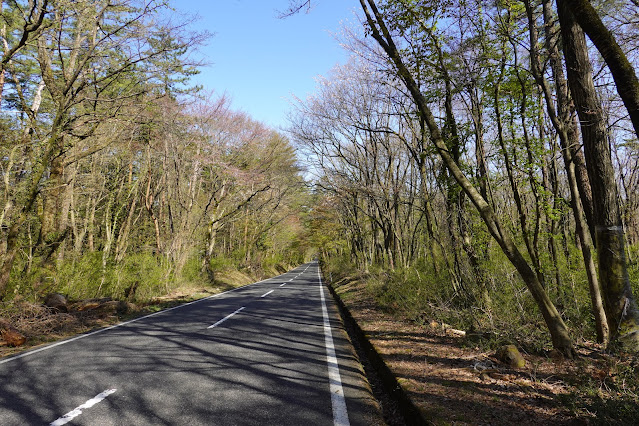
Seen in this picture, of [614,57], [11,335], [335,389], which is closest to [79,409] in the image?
[335,389]

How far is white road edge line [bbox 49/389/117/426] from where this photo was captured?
2.94m

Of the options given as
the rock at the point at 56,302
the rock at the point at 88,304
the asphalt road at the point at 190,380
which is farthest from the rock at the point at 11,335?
the rock at the point at 88,304

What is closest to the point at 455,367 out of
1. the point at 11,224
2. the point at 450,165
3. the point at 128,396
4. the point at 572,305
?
the point at 450,165

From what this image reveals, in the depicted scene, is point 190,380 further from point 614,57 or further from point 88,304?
point 88,304

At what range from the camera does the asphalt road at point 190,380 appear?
10.4ft

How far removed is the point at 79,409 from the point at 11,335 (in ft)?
14.6

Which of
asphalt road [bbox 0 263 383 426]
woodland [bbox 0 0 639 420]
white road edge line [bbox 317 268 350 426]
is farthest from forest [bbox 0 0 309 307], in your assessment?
white road edge line [bbox 317 268 350 426]

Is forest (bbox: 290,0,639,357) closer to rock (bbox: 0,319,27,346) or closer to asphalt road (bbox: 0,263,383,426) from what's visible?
asphalt road (bbox: 0,263,383,426)

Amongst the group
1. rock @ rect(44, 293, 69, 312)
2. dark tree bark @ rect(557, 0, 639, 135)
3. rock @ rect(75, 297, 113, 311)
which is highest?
dark tree bark @ rect(557, 0, 639, 135)

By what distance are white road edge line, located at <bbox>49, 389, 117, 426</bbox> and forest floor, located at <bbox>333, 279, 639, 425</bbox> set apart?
3.00 metres

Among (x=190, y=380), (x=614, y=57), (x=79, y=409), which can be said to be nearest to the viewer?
(x=614, y=57)

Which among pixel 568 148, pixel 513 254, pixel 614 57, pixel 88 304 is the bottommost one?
pixel 88 304

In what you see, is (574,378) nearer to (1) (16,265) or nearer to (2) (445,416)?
(2) (445,416)

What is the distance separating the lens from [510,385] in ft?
11.8
